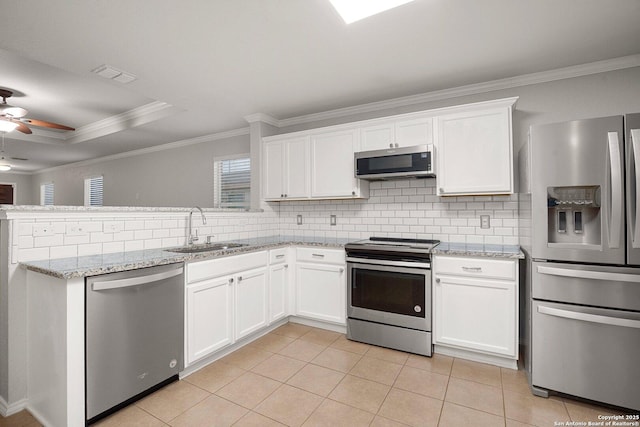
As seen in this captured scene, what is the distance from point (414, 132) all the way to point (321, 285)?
1796mm

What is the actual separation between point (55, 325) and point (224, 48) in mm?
2155

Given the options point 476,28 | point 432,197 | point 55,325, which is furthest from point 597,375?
point 55,325

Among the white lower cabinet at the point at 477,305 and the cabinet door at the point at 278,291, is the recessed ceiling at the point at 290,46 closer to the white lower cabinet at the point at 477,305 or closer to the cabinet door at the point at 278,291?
the white lower cabinet at the point at 477,305

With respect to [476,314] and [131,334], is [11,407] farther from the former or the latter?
[476,314]

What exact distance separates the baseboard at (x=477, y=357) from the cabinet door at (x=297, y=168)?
82.2 inches

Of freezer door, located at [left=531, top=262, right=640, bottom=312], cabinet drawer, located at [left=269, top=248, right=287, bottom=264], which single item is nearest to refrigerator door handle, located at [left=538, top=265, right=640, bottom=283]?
freezer door, located at [left=531, top=262, right=640, bottom=312]

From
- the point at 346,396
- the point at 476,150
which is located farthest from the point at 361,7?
the point at 346,396

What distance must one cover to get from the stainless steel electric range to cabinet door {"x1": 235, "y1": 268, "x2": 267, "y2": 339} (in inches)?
33.0

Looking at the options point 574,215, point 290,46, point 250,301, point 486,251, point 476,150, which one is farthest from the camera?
point 250,301

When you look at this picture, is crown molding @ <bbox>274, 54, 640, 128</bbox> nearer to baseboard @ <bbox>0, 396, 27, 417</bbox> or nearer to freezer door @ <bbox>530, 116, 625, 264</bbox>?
freezer door @ <bbox>530, 116, 625, 264</bbox>

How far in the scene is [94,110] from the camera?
4.34m

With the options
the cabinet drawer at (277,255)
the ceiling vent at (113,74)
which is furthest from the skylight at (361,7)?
the cabinet drawer at (277,255)

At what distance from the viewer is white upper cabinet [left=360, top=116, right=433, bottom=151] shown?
2.95 m

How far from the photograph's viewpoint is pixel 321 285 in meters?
3.23
